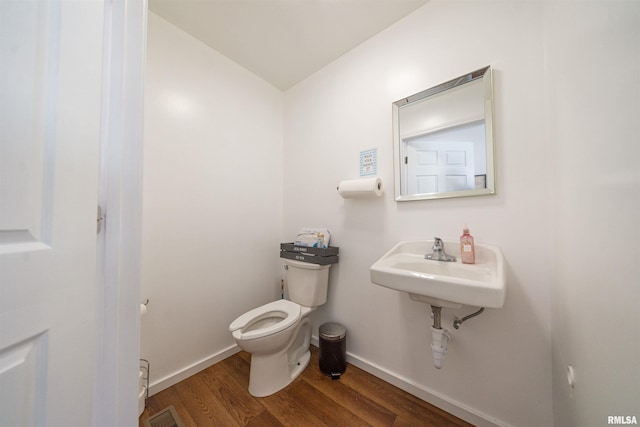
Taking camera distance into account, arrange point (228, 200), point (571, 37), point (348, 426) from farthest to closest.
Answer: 1. point (228, 200)
2. point (348, 426)
3. point (571, 37)

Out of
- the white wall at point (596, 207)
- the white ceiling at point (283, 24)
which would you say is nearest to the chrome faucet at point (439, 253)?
the white wall at point (596, 207)

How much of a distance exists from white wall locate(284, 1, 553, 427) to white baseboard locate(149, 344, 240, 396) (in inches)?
27.5

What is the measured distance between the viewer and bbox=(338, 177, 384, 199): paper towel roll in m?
1.31

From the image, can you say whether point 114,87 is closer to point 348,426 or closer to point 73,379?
point 73,379

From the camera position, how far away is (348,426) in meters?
1.04

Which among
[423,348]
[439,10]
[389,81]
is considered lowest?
[423,348]

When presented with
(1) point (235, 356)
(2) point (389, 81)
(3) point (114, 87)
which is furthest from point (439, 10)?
(1) point (235, 356)

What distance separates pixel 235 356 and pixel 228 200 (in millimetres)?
1189

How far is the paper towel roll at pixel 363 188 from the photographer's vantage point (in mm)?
1311

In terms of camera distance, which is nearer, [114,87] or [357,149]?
[114,87]

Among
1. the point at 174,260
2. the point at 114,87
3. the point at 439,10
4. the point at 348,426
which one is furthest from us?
the point at 174,260

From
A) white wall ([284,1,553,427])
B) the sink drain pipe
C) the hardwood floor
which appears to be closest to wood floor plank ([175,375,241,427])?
the hardwood floor

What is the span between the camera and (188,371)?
4.47ft

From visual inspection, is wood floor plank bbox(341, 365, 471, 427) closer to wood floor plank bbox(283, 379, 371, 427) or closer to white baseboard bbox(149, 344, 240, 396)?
wood floor plank bbox(283, 379, 371, 427)
